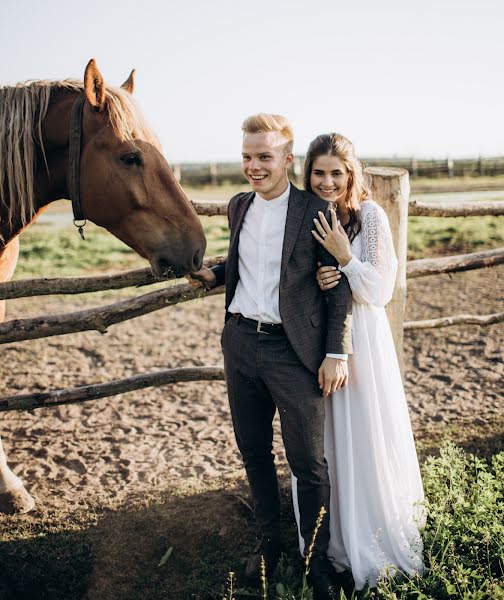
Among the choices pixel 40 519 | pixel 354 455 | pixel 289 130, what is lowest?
pixel 40 519

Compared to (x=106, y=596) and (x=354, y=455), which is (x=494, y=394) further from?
(x=106, y=596)

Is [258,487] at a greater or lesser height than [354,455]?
lesser

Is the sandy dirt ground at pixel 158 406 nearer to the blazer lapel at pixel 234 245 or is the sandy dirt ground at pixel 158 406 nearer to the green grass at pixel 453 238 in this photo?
the blazer lapel at pixel 234 245

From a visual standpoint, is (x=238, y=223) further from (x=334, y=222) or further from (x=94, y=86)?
(x=94, y=86)

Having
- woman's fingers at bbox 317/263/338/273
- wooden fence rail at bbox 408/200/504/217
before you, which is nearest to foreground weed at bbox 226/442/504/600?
woman's fingers at bbox 317/263/338/273

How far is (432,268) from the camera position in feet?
12.5

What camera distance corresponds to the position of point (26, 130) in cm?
246

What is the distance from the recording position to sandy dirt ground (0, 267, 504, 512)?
149 inches

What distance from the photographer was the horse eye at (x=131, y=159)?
7.89 ft

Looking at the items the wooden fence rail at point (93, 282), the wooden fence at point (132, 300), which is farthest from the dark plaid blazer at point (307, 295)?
the wooden fence rail at point (93, 282)

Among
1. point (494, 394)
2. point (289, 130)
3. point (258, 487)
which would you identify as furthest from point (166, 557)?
point (494, 394)

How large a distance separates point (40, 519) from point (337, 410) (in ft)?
6.42

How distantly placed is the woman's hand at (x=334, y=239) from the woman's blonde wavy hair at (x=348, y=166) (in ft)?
0.56

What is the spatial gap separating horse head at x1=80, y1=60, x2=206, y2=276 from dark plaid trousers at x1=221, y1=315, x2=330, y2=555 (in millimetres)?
408
